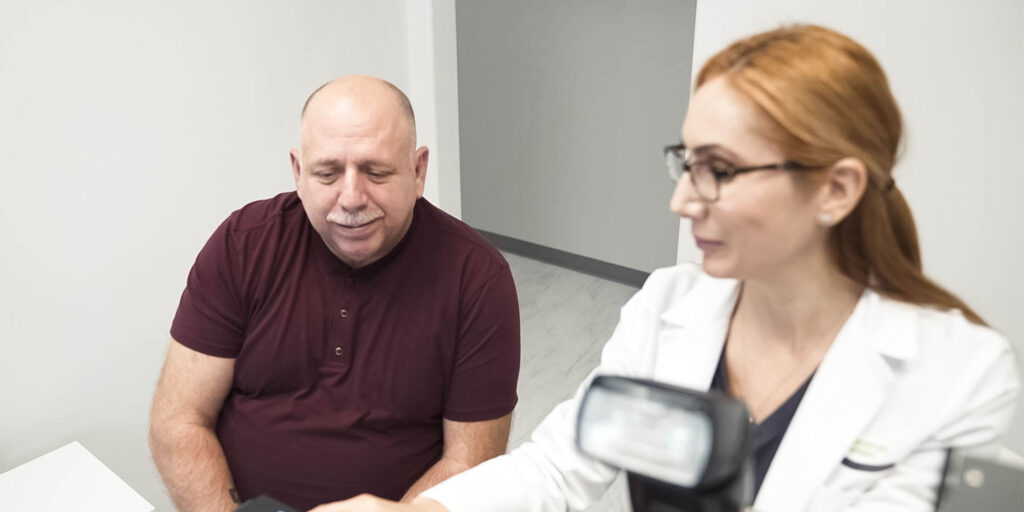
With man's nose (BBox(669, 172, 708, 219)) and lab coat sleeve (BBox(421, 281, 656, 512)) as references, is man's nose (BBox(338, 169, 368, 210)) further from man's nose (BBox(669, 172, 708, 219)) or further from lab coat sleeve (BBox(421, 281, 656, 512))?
man's nose (BBox(669, 172, 708, 219))

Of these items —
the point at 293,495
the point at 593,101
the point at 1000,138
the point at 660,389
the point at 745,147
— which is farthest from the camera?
the point at 593,101

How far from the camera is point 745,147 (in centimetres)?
84

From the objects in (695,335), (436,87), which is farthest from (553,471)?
(436,87)

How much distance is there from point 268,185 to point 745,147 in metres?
1.85

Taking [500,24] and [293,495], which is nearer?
[293,495]

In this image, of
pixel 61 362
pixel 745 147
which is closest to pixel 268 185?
pixel 61 362

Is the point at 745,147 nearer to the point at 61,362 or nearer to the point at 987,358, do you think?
the point at 987,358

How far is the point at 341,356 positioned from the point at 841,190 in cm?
98

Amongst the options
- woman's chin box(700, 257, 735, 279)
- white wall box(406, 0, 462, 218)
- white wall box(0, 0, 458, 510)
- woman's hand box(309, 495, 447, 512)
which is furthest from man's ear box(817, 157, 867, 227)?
white wall box(406, 0, 462, 218)

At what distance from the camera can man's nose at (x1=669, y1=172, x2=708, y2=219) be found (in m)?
0.88

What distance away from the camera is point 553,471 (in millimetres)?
1086

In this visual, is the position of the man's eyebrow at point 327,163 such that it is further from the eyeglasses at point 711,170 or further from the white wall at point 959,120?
the white wall at point 959,120

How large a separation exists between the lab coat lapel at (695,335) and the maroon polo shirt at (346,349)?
0.43m

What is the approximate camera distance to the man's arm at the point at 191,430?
4.64 ft
